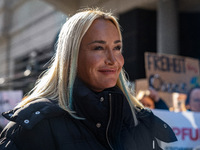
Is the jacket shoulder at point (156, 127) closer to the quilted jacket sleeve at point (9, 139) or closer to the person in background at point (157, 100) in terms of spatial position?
the quilted jacket sleeve at point (9, 139)

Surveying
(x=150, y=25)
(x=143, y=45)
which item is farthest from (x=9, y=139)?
(x=150, y=25)

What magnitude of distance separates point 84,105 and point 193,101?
2.96m

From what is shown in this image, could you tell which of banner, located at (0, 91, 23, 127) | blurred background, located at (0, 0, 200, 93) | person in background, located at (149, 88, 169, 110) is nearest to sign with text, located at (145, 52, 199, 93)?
person in background, located at (149, 88, 169, 110)

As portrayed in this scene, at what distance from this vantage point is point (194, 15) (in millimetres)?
7352

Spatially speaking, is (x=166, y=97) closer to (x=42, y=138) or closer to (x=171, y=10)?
(x=171, y=10)

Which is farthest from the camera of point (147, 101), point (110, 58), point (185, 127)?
point (147, 101)

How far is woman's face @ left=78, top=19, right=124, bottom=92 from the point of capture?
146 cm

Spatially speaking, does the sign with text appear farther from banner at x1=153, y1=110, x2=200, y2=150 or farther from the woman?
the woman

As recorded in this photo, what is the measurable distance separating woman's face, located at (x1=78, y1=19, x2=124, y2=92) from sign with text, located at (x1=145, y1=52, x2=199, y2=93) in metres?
2.95

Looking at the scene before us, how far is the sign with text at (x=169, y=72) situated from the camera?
14.9ft

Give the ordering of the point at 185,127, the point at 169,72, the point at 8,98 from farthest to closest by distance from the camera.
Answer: the point at 8,98, the point at 169,72, the point at 185,127

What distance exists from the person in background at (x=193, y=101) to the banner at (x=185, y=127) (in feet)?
3.21

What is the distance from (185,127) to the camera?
297 cm

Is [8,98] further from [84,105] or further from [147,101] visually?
[84,105]
